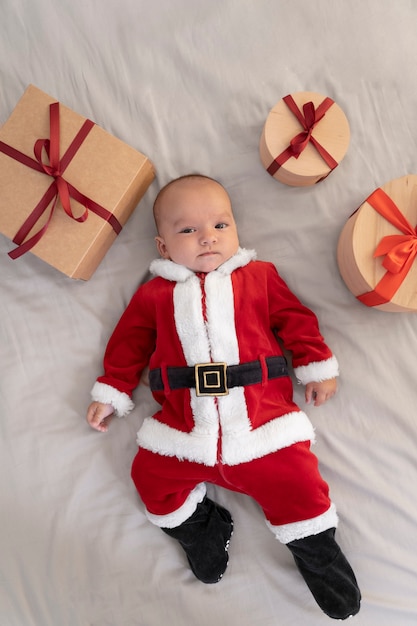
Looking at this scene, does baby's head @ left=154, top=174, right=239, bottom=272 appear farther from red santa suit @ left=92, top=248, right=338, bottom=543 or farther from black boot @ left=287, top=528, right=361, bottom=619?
black boot @ left=287, top=528, right=361, bottom=619

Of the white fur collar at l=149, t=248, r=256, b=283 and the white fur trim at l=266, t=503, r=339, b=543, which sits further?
the white fur collar at l=149, t=248, r=256, b=283

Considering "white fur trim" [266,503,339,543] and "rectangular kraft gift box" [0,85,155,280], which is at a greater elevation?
"rectangular kraft gift box" [0,85,155,280]

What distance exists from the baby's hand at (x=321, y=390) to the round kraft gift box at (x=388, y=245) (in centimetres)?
25

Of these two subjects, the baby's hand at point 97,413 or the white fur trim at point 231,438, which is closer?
the white fur trim at point 231,438

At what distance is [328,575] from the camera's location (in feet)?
3.66

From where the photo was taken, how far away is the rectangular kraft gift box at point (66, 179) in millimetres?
1205

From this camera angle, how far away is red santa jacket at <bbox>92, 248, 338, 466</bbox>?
3.74 feet

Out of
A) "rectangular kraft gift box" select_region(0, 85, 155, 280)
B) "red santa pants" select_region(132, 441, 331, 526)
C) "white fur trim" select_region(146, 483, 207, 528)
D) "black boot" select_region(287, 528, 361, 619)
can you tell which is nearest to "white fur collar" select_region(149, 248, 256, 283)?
"rectangular kraft gift box" select_region(0, 85, 155, 280)

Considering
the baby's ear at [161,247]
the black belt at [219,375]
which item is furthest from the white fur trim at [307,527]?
the baby's ear at [161,247]

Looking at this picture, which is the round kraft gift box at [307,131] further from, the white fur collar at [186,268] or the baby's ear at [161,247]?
the baby's ear at [161,247]

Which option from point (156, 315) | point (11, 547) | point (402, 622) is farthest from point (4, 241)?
point (402, 622)

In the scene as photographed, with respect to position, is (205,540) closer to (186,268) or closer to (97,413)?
(97,413)

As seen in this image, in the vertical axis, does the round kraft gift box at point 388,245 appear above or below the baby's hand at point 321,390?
above

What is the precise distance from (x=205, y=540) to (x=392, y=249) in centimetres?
88
